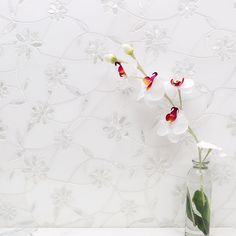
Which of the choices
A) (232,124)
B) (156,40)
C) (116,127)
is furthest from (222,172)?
(156,40)

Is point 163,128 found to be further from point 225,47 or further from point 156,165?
point 225,47

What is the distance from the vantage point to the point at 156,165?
1.23 meters

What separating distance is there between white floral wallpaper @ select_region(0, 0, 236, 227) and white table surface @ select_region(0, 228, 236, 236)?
0.06 ft

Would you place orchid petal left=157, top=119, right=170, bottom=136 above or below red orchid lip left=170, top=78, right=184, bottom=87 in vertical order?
below

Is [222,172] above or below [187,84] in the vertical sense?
below

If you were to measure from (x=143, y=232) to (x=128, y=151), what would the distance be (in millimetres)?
284

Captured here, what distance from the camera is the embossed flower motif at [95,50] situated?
3.79ft

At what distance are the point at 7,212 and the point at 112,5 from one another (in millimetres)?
770

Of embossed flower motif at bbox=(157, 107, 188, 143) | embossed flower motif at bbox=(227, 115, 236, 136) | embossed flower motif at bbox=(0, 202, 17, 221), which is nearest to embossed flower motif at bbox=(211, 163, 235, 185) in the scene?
embossed flower motif at bbox=(227, 115, 236, 136)

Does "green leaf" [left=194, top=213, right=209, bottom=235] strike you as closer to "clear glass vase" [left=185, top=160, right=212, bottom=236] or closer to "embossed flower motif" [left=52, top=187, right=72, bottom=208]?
"clear glass vase" [left=185, top=160, right=212, bottom=236]

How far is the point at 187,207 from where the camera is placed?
116cm

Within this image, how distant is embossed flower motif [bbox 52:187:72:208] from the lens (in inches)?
48.8

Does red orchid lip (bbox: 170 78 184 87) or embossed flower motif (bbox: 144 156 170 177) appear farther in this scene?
embossed flower motif (bbox: 144 156 170 177)

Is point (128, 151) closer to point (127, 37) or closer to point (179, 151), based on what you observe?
point (179, 151)
